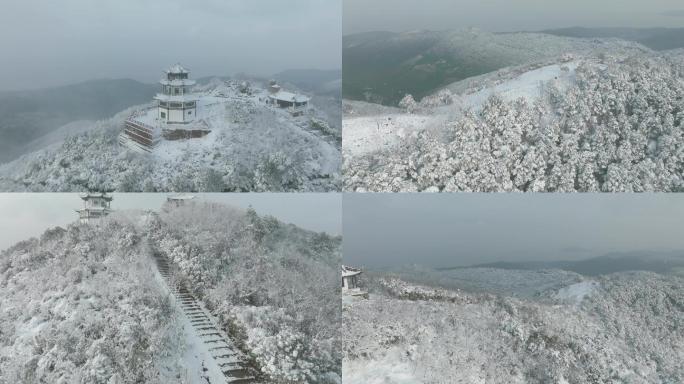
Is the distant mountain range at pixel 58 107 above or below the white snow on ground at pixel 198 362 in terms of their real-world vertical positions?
above

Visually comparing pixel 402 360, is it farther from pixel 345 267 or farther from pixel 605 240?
pixel 605 240

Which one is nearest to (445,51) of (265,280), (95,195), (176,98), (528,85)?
(528,85)

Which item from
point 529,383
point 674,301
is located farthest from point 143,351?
point 674,301

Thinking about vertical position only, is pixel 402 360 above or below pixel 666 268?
below

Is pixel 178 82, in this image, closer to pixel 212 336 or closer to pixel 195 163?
pixel 195 163

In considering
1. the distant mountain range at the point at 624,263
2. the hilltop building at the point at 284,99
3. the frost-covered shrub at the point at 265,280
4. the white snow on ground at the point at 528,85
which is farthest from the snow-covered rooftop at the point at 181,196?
the distant mountain range at the point at 624,263

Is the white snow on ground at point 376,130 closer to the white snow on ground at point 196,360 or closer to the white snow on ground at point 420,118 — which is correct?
the white snow on ground at point 420,118
